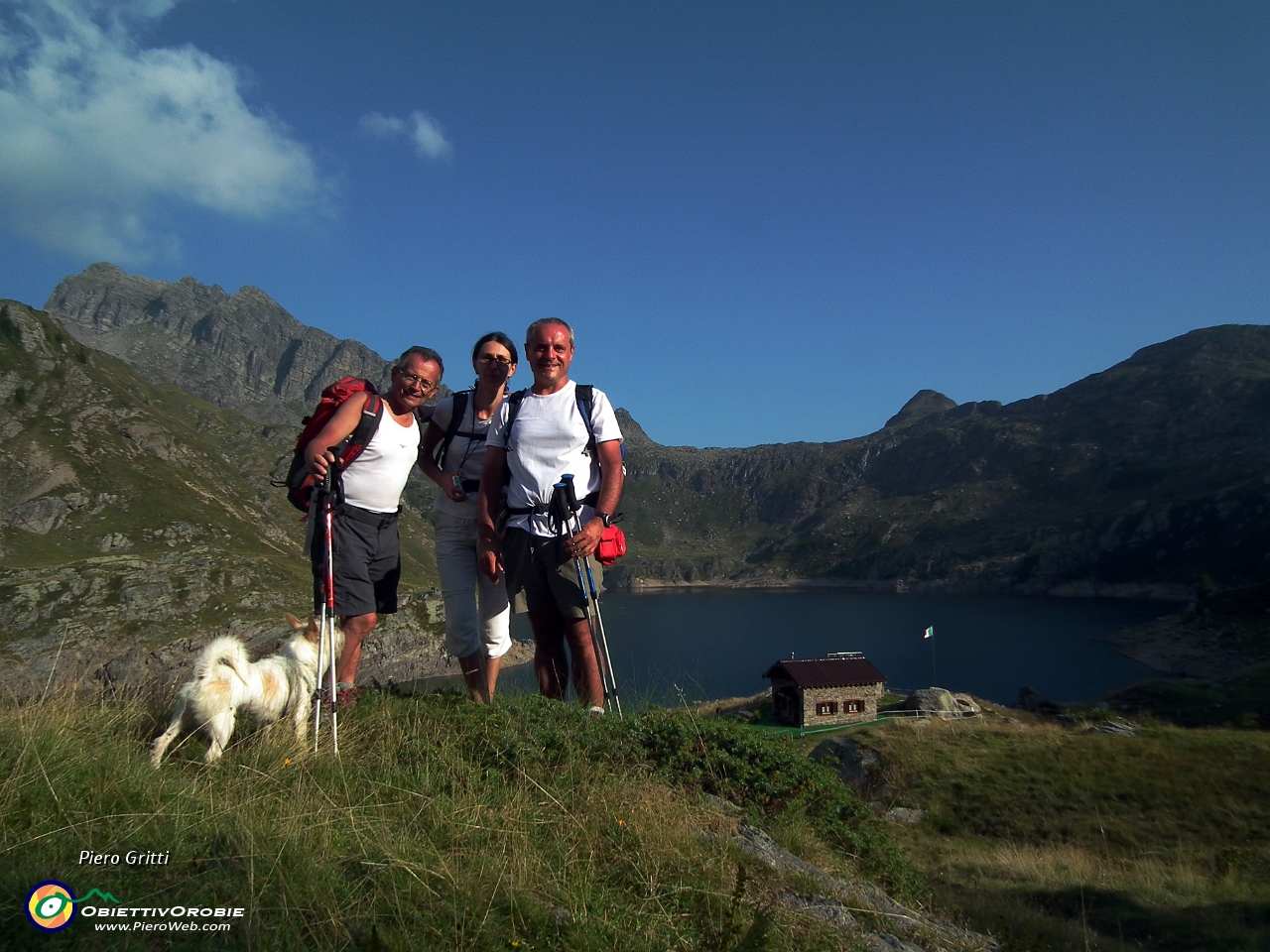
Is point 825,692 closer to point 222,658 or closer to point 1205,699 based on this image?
point 1205,699

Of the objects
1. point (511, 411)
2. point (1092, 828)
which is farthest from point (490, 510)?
point (1092, 828)

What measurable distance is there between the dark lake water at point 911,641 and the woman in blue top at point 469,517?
102ft

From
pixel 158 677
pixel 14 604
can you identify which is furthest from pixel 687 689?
pixel 14 604

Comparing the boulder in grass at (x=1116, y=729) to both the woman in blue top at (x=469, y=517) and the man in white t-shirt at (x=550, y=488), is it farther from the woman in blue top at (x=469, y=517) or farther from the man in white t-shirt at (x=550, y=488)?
the woman in blue top at (x=469, y=517)

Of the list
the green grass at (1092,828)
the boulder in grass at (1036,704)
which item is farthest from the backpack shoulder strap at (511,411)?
the boulder in grass at (1036,704)

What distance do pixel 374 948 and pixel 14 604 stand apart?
242 feet

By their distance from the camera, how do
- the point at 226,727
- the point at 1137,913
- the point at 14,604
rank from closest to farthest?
the point at 226,727, the point at 1137,913, the point at 14,604

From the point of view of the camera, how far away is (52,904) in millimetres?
2049

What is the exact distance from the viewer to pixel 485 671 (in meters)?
4.86

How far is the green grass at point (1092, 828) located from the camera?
8570 mm

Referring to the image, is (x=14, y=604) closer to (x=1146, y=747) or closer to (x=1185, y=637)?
(x=1146, y=747)

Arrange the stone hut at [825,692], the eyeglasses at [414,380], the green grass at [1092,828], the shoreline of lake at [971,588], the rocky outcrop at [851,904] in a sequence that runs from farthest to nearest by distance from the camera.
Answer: the shoreline of lake at [971,588] < the stone hut at [825,692] < the green grass at [1092,828] < the eyeglasses at [414,380] < the rocky outcrop at [851,904]

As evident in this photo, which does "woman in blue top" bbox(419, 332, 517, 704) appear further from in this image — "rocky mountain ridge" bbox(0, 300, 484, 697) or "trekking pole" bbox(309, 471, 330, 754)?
"rocky mountain ridge" bbox(0, 300, 484, 697)

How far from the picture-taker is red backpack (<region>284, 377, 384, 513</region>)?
4234 millimetres
